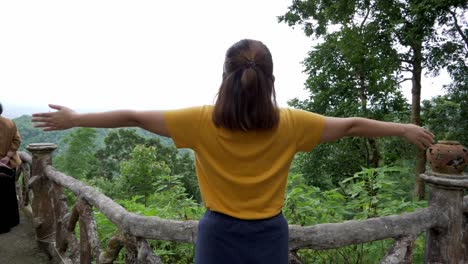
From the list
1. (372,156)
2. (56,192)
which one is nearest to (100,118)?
(56,192)

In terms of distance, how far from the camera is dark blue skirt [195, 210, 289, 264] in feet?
5.04

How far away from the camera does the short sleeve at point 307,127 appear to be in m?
1.56

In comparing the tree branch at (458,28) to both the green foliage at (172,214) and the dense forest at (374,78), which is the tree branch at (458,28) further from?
the green foliage at (172,214)

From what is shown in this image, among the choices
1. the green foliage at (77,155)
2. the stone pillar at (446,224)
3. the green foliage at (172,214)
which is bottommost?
the green foliage at (77,155)

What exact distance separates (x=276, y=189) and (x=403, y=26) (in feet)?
33.1

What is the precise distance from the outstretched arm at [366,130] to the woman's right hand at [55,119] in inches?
47.2

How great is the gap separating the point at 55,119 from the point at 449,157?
7.46 feet

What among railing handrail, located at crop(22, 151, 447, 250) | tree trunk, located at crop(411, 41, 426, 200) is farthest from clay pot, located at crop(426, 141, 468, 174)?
tree trunk, located at crop(411, 41, 426, 200)

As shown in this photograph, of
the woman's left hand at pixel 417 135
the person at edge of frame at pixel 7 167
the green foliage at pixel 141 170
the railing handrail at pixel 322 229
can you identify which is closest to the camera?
the woman's left hand at pixel 417 135

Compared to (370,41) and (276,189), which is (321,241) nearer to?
(276,189)

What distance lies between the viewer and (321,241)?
2.08 meters

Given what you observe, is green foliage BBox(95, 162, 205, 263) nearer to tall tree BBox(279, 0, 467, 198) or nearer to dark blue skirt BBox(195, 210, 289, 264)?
dark blue skirt BBox(195, 210, 289, 264)

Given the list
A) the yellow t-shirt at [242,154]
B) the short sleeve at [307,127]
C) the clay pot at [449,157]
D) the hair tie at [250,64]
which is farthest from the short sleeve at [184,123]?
the clay pot at [449,157]

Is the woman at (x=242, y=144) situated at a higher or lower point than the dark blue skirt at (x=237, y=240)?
higher
